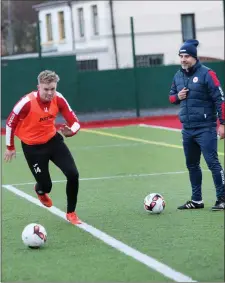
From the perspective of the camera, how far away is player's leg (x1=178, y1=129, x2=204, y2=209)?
11.2m

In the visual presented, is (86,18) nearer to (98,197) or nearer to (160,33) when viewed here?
(160,33)

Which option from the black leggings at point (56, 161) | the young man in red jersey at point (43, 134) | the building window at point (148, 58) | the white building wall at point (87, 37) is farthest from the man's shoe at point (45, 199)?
the building window at point (148, 58)

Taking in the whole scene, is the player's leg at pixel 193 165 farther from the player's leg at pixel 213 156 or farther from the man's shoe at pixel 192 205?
the player's leg at pixel 213 156

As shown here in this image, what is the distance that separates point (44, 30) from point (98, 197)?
1902 inches

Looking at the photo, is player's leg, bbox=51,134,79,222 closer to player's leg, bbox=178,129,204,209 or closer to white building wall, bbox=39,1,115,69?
player's leg, bbox=178,129,204,209

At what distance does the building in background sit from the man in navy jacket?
127 feet

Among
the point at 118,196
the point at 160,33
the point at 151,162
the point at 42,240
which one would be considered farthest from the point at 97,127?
the point at 160,33

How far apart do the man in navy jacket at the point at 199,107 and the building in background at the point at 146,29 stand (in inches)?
1529

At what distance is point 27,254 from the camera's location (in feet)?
28.8

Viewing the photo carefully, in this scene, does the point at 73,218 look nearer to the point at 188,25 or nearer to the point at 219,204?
the point at 219,204

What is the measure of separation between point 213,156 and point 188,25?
142 feet

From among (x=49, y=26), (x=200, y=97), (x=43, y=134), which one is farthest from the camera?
(x=49, y=26)

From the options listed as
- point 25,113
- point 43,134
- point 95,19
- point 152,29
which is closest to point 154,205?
point 43,134

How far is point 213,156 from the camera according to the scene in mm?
11016
